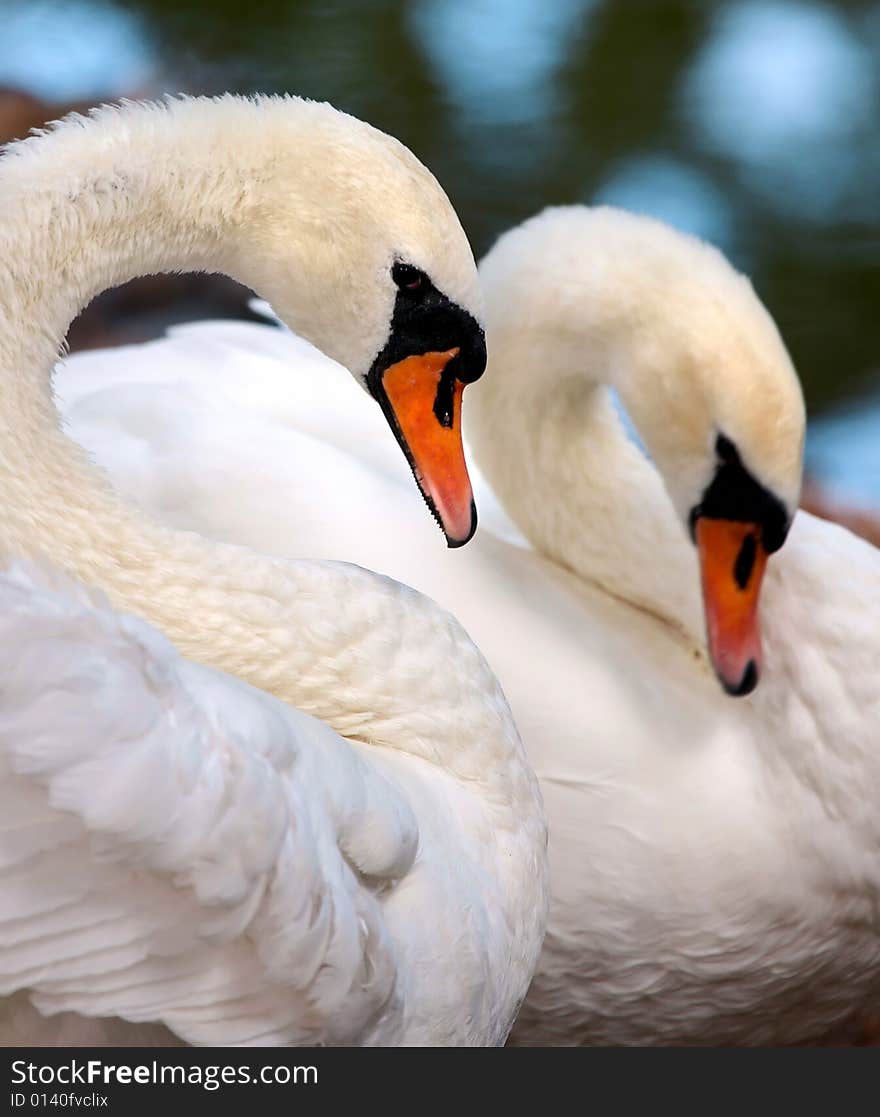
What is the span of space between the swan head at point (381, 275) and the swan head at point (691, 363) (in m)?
0.37

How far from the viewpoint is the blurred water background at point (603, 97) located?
11.3ft

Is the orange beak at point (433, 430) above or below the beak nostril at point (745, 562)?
above

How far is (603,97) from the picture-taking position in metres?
3.73

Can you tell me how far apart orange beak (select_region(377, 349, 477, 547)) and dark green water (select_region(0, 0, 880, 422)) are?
186cm

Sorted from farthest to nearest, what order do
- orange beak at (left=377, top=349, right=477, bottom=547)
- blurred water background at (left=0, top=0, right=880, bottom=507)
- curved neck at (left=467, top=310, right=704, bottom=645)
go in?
blurred water background at (left=0, top=0, right=880, bottom=507), curved neck at (left=467, top=310, right=704, bottom=645), orange beak at (left=377, top=349, right=477, bottom=547)

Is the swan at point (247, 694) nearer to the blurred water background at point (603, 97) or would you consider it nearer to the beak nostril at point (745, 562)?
the beak nostril at point (745, 562)

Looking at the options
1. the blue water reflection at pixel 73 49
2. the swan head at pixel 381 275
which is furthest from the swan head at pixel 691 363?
the blue water reflection at pixel 73 49

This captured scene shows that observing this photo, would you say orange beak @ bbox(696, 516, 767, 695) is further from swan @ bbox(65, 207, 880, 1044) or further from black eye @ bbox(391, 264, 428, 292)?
black eye @ bbox(391, 264, 428, 292)

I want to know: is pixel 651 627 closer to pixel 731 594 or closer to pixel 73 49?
pixel 731 594

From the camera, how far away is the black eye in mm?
1477

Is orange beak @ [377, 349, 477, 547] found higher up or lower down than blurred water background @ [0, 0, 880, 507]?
higher up

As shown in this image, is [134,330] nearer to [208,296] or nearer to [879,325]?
[208,296]

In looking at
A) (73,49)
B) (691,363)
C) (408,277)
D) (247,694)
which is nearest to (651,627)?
(691,363)

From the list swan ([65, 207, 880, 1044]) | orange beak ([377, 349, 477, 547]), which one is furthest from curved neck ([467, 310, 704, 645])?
orange beak ([377, 349, 477, 547])
